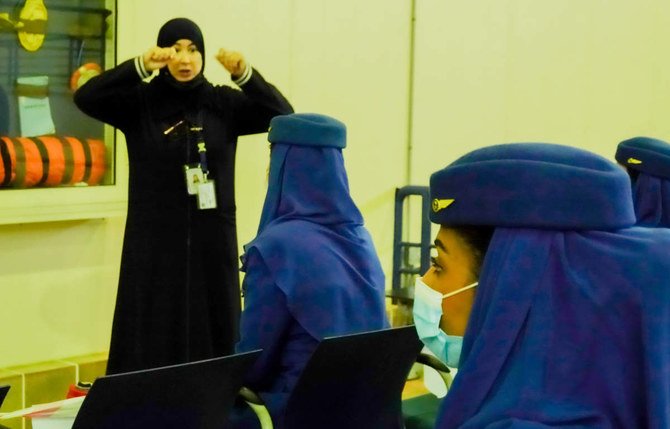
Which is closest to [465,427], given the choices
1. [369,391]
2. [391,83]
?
[369,391]

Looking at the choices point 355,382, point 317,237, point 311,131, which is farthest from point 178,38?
point 355,382

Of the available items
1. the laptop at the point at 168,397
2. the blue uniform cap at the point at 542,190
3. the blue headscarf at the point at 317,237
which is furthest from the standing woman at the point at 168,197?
the blue uniform cap at the point at 542,190

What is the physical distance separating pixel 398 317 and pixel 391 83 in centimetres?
124

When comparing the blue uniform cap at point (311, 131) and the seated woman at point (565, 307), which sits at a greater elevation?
the blue uniform cap at point (311, 131)

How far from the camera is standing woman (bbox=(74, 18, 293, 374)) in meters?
3.49

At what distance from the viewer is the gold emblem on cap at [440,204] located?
4.45 feet

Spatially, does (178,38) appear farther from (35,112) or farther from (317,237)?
(317,237)

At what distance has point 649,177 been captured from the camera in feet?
9.55

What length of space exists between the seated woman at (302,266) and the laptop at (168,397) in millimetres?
302

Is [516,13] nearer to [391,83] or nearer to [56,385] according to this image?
[391,83]

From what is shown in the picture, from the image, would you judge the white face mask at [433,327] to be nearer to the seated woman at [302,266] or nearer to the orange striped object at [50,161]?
the seated woman at [302,266]

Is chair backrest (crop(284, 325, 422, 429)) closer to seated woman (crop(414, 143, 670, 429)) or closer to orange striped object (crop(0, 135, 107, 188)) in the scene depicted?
seated woman (crop(414, 143, 670, 429))

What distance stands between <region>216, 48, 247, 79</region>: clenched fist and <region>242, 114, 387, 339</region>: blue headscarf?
37.4 inches

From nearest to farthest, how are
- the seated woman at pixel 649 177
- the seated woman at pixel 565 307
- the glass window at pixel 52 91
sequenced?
the seated woman at pixel 565 307 < the seated woman at pixel 649 177 < the glass window at pixel 52 91
